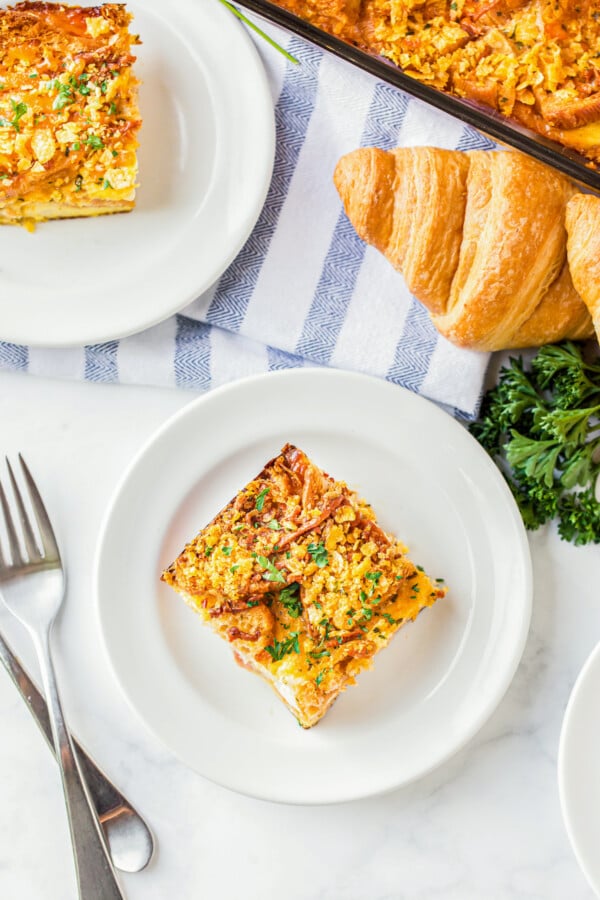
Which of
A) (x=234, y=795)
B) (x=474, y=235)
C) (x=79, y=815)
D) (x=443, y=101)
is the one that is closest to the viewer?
(x=443, y=101)

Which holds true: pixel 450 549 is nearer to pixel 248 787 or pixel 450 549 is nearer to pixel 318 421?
pixel 318 421

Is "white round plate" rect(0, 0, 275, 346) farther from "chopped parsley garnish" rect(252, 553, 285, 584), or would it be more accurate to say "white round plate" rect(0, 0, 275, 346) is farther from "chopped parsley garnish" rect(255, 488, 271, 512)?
"chopped parsley garnish" rect(252, 553, 285, 584)

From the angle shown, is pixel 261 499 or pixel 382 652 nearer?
pixel 261 499

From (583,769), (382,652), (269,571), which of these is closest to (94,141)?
(269,571)

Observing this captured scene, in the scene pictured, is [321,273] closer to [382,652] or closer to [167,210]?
[167,210]

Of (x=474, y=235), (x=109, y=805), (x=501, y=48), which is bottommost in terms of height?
(x=109, y=805)

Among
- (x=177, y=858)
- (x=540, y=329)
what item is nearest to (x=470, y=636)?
(x=540, y=329)

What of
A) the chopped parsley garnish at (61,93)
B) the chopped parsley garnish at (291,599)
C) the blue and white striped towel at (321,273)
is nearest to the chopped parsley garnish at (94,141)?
the chopped parsley garnish at (61,93)
